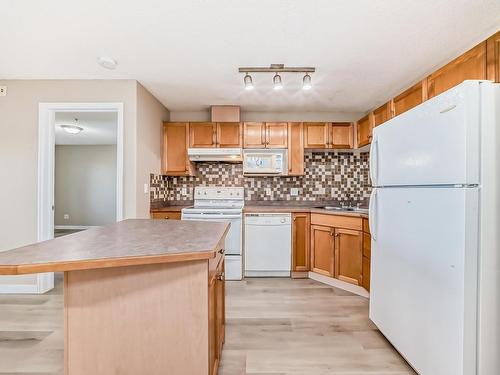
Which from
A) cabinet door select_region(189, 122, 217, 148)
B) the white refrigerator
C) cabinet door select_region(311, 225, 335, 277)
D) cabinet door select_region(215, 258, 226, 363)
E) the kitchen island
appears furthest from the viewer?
cabinet door select_region(189, 122, 217, 148)

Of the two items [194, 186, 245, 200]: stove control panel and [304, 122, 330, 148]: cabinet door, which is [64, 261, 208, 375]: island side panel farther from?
[304, 122, 330, 148]: cabinet door

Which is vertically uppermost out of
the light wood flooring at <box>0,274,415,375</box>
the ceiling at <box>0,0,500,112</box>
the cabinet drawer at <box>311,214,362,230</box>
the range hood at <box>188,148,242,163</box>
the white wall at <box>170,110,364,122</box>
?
the ceiling at <box>0,0,500,112</box>

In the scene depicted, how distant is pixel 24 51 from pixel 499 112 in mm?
3390

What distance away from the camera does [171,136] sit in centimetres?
377

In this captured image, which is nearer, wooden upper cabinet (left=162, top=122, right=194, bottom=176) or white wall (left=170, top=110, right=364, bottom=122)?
wooden upper cabinet (left=162, top=122, right=194, bottom=176)

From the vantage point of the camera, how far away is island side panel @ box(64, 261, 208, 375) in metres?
1.16

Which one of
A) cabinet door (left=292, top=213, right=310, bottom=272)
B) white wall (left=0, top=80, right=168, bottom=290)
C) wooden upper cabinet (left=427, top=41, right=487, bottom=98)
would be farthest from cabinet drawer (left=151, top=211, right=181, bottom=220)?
wooden upper cabinet (left=427, top=41, right=487, bottom=98)

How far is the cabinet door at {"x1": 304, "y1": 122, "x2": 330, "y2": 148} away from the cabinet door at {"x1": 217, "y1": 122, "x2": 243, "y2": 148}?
917 mm

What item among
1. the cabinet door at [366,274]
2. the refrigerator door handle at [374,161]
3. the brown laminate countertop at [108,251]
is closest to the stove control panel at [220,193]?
the cabinet door at [366,274]

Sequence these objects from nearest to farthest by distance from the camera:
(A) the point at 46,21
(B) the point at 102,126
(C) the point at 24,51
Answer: (A) the point at 46,21
(C) the point at 24,51
(B) the point at 102,126

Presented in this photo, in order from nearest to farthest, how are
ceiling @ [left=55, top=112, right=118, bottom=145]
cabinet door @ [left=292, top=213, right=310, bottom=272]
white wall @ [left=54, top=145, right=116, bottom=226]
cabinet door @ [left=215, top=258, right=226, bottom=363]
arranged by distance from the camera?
cabinet door @ [left=215, top=258, right=226, bottom=363] < cabinet door @ [left=292, top=213, right=310, bottom=272] < ceiling @ [left=55, top=112, right=118, bottom=145] < white wall @ [left=54, top=145, right=116, bottom=226]

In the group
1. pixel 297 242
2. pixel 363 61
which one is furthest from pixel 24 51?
pixel 297 242

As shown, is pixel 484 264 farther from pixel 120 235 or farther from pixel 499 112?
pixel 120 235

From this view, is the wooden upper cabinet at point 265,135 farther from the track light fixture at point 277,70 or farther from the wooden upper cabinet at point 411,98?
the wooden upper cabinet at point 411,98
